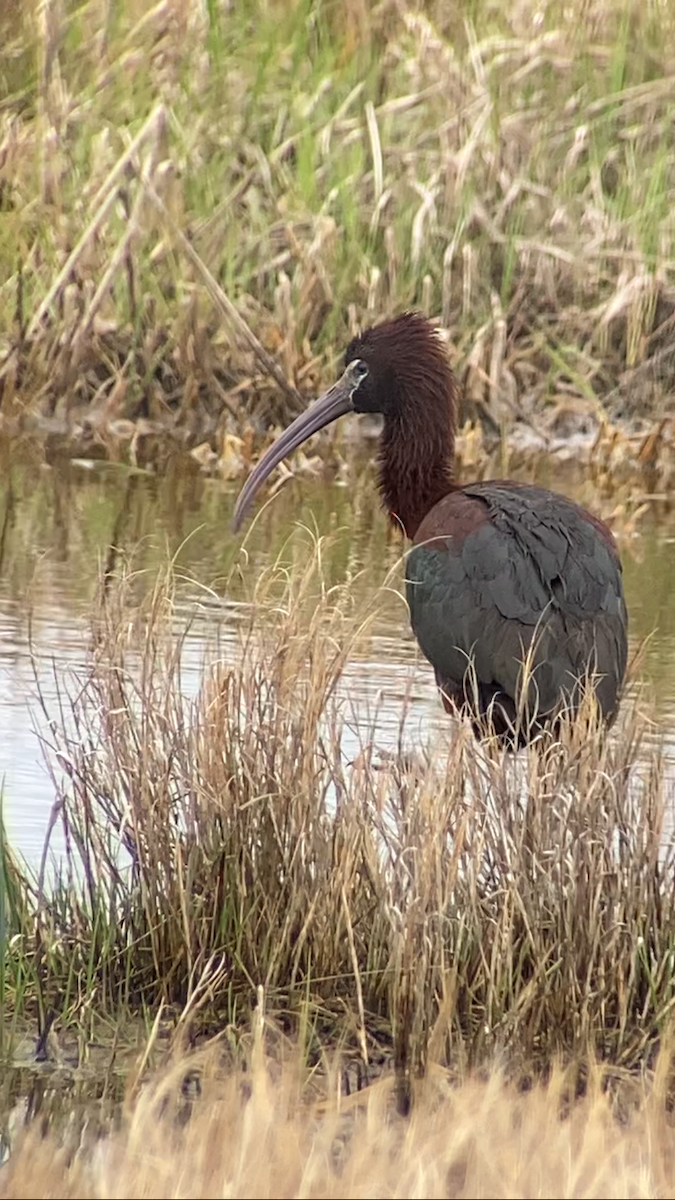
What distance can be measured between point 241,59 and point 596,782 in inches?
273

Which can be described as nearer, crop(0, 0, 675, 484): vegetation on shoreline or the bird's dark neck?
the bird's dark neck

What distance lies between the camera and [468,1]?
10.9 meters

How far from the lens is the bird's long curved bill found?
21.9ft

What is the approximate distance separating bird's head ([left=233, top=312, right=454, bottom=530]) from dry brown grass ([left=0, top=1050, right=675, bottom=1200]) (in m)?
3.18

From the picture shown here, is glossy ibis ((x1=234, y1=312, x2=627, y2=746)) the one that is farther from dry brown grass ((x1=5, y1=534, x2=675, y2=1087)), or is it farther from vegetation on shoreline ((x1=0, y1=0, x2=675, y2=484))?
vegetation on shoreline ((x1=0, y1=0, x2=675, y2=484))

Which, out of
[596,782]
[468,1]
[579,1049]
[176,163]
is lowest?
[579,1049]

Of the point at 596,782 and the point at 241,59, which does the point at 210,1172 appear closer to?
the point at 596,782

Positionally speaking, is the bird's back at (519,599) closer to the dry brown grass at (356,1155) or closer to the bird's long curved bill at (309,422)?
the bird's long curved bill at (309,422)

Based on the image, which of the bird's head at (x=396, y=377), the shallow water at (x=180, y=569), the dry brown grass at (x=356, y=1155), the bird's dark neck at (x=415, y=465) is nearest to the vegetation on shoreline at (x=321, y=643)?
the dry brown grass at (x=356, y=1155)

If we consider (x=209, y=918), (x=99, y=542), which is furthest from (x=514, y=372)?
(x=209, y=918)

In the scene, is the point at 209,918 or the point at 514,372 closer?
the point at 209,918

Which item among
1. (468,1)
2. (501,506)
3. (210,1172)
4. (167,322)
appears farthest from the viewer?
(468,1)

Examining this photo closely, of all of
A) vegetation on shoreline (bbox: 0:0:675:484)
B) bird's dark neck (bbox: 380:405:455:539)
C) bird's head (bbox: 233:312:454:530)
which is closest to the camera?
bird's dark neck (bbox: 380:405:455:539)

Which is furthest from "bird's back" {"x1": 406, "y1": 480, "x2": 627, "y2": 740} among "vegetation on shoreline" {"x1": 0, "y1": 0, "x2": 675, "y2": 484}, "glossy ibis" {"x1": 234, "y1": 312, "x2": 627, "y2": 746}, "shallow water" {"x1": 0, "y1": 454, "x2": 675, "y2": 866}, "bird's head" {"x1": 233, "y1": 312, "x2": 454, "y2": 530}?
"vegetation on shoreline" {"x1": 0, "y1": 0, "x2": 675, "y2": 484}
